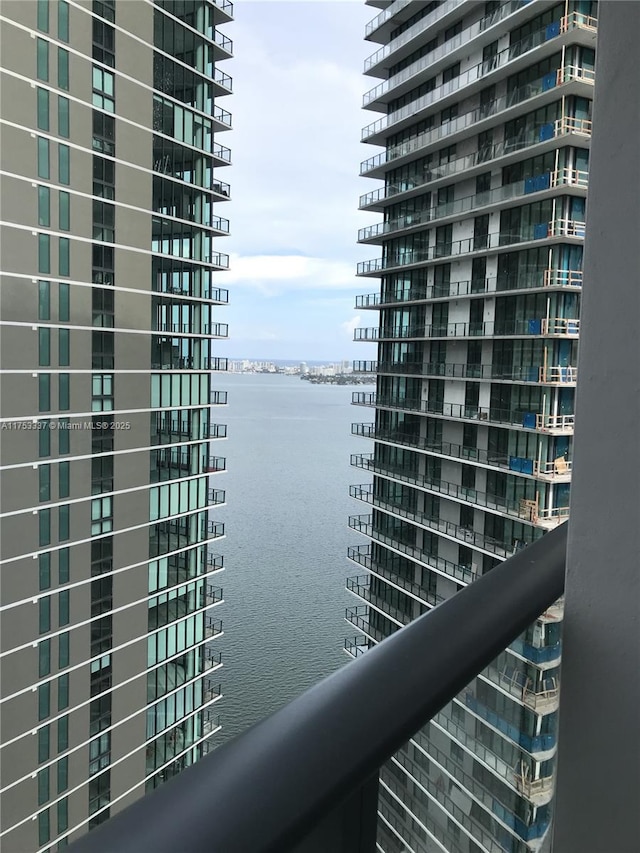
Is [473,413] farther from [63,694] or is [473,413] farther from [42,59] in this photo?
[42,59]

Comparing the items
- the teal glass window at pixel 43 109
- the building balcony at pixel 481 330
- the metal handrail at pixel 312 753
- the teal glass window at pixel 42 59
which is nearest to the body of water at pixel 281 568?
the building balcony at pixel 481 330

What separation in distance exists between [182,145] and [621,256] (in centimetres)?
874

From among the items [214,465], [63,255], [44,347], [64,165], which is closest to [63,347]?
[44,347]

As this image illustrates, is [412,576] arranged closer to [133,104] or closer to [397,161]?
[397,161]

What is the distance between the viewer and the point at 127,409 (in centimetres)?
784

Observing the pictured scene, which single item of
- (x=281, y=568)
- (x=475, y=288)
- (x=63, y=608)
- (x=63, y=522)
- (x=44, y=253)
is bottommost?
(x=281, y=568)

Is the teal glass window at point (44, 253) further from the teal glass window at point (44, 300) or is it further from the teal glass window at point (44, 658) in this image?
the teal glass window at point (44, 658)

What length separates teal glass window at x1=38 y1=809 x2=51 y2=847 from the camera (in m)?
6.84

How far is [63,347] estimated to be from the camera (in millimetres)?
7105

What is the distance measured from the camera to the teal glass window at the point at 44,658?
6945 mm

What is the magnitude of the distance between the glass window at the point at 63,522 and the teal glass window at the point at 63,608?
1.87 ft

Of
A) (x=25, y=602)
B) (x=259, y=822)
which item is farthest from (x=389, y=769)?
(x=25, y=602)

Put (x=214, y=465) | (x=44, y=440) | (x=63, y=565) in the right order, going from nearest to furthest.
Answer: (x=44, y=440) < (x=63, y=565) < (x=214, y=465)

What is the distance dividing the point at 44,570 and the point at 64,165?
401cm
